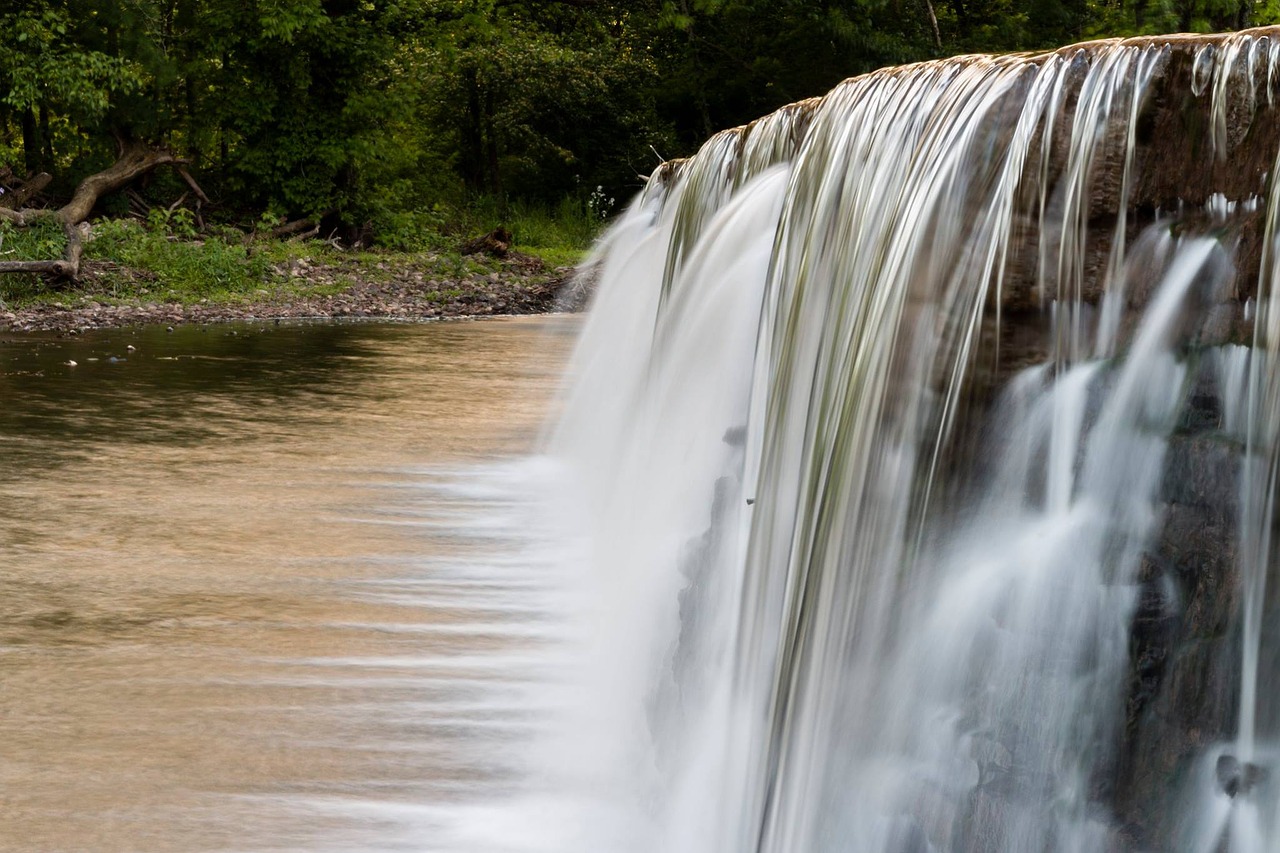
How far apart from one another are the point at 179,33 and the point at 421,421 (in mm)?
15245

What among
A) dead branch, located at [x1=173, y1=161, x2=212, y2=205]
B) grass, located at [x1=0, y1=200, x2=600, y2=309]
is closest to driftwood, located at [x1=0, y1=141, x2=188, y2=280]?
dead branch, located at [x1=173, y1=161, x2=212, y2=205]

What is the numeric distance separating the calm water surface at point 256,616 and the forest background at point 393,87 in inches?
364

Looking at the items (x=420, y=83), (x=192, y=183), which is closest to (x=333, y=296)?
(x=192, y=183)

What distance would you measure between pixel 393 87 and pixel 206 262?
6.95m

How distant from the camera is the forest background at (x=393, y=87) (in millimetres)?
18500

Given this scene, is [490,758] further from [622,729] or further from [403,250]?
[403,250]

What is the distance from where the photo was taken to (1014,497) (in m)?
2.57

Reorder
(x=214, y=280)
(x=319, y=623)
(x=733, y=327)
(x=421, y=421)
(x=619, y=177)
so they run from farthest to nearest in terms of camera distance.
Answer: (x=619, y=177), (x=214, y=280), (x=421, y=421), (x=733, y=327), (x=319, y=623)

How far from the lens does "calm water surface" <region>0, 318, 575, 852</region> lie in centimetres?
329

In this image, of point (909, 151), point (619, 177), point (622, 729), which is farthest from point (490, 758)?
point (619, 177)

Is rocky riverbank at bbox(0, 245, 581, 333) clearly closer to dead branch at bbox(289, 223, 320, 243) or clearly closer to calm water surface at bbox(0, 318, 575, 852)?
dead branch at bbox(289, 223, 320, 243)

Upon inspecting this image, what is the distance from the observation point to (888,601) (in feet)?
8.98

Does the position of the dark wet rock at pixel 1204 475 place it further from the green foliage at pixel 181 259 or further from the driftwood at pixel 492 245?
the driftwood at pixel 492 245

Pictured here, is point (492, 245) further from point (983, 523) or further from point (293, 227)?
point (983, 523)
